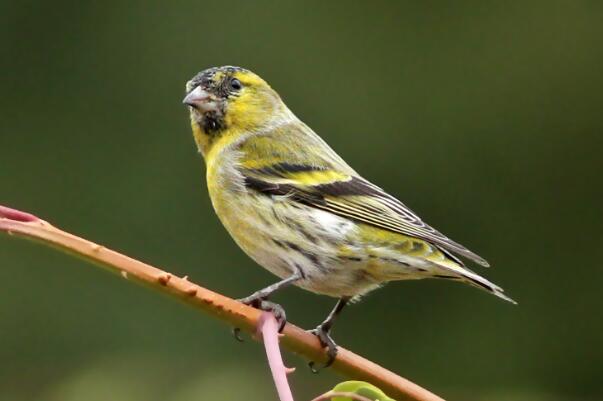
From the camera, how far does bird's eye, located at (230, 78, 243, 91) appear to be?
3641mm

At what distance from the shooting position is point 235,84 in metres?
3.65

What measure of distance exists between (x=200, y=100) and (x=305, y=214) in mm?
476

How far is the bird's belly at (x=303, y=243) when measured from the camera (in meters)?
3.09

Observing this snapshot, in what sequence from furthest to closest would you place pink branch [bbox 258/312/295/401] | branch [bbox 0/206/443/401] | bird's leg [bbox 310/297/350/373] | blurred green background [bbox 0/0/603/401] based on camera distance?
blurred green background [bbox 0/0/603/401] → bird's leg [bbox 310/297/350/373] → branch [bbox 0/206/443/401] → pink branch [bbox 258/312/295/401]

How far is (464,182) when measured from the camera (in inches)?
294

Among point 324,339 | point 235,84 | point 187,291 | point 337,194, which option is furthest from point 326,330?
point 187,291

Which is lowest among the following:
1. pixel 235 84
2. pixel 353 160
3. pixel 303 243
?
pixel 353 160

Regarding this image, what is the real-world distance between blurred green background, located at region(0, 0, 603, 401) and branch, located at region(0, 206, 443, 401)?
11.8ft

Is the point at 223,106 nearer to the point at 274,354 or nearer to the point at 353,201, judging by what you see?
the point at 353,201

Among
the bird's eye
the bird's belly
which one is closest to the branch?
the bird's belly

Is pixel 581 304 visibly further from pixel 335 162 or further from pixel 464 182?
pixel 335 162

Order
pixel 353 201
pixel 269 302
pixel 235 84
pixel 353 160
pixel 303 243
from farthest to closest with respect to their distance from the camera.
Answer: pixel 353 160
pixel 235 84
pixel 353 201
pixel 303 243
pixel 269 302

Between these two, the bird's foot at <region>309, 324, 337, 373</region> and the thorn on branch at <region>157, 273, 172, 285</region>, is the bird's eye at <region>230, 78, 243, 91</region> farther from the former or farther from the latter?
the thorn on branch at <region>157, 273, 172, 285</region>

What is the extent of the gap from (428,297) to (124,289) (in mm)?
1634
